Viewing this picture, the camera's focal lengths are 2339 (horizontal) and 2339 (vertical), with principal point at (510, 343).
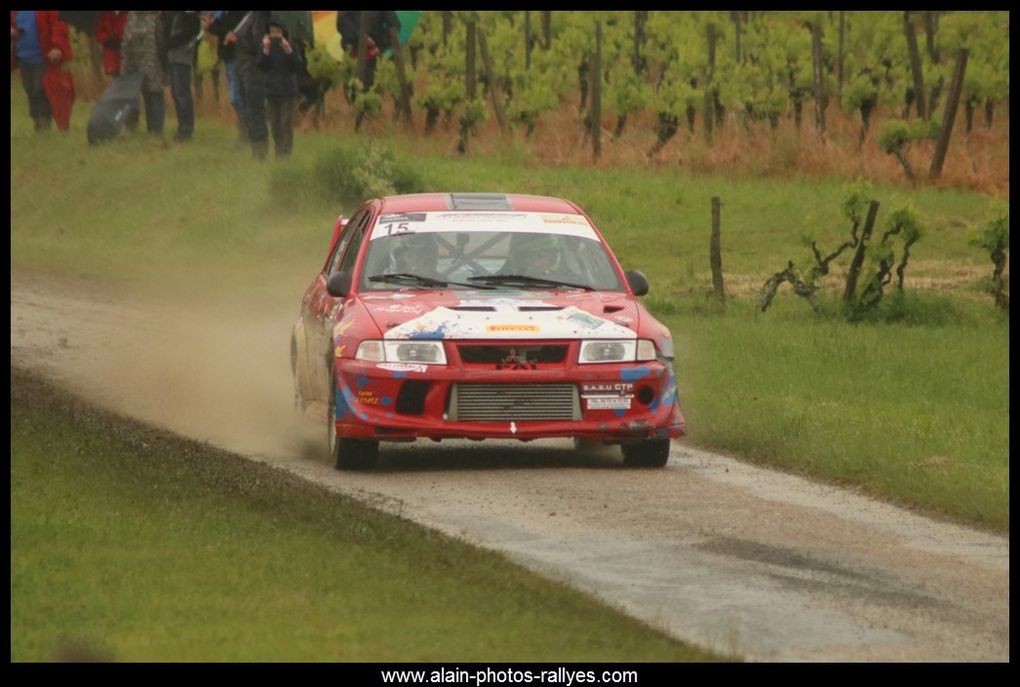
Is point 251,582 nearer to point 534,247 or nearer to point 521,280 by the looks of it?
point 521,280

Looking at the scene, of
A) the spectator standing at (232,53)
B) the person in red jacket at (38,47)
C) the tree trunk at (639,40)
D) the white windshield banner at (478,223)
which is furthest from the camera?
the tree trunk at (639,40)

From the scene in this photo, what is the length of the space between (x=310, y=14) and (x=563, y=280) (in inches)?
1078

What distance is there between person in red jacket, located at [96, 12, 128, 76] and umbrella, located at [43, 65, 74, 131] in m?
0.93

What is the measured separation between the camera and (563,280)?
13742mm

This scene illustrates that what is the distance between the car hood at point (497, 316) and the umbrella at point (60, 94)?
25111 mm

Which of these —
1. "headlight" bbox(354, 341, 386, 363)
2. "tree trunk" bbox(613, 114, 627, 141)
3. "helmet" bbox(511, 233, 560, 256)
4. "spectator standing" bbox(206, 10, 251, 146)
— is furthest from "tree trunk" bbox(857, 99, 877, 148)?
"headlight" bbox(354, 341, 386, 363)

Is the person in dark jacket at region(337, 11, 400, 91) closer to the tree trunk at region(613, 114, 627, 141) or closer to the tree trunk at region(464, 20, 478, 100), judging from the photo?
the tree trunk at region(464, 20, 478, 100)

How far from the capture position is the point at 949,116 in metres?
30.7

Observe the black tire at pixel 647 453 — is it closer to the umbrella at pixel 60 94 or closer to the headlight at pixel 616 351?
the headlight at pixel 616 351

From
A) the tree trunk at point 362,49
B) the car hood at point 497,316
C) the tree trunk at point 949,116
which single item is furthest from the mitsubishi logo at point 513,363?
the tree trunk at point 362,49

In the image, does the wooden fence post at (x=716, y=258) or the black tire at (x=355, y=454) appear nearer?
the black tire at (x=355, y=454)

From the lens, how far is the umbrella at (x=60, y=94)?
37344 millimetres

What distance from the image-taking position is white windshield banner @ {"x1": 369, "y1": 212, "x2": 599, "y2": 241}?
14.0 meters

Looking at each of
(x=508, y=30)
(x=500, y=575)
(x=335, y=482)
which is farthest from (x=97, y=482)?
(x=508, y=30)
